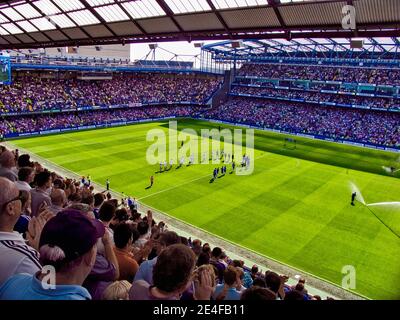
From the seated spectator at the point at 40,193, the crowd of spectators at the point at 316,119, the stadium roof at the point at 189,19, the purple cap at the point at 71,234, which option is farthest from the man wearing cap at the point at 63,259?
the crowd of spectators at the point at 316,119

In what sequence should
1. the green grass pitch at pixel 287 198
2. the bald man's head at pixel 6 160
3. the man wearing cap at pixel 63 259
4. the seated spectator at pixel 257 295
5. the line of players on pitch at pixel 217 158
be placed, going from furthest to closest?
the line of players on pitch at pixel 217 158, the green grass pitch at pixel 287 198, the bald man's head at pixel 6 160, the seated spectator at pixel 257 295, the man wearing cap at pixel 63 259

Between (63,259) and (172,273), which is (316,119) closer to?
(172,273)

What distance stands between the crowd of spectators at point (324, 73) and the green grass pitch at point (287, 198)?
779 inches

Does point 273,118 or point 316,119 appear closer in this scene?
point 316,119

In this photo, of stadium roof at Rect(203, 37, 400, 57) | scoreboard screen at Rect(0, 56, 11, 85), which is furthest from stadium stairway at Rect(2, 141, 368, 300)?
stadium roof at Rect(203, 37, 400, 57)

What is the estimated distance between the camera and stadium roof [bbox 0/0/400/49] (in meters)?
8.34

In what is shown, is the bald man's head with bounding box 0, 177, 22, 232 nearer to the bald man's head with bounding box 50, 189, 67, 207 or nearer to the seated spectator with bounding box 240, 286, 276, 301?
A: the seated spectator with bounding box 240, 286, 276, 301

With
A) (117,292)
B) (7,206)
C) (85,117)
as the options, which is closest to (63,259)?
(117,292)

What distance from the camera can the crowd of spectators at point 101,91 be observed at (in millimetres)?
50719

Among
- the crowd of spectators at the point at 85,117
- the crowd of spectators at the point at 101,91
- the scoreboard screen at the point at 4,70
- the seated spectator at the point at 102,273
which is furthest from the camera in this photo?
the crowd of spectators at the point at 101,91

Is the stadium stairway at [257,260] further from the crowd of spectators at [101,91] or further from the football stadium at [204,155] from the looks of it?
the crowd of spectators at [101,91]

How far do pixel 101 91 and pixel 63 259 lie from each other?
2475 inches

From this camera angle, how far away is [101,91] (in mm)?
61906
